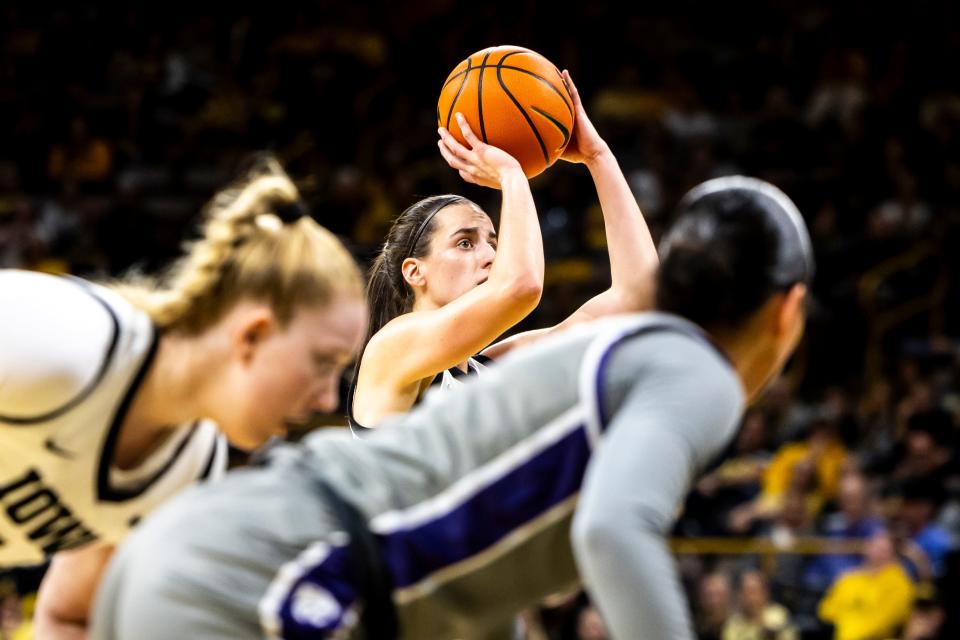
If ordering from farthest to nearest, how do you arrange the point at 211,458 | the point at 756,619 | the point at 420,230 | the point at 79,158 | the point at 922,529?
the point at 79,158, the point at 922,529, the point at 756,619, the point at 420,230, the point at 211,458

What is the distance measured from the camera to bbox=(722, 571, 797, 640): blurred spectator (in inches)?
333

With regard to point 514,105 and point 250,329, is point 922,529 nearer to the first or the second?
point 514,105

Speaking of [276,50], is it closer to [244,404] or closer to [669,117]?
[669,117]

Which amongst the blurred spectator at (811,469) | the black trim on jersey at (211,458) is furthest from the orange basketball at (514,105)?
the blurred spectator at (811,469)

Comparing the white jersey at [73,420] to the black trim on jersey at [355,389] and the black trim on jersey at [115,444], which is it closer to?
the black trim on jersey at [115,444]

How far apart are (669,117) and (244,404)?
11044mm

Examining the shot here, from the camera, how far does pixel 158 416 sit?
2.41 m

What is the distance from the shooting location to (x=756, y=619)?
8.53 metres

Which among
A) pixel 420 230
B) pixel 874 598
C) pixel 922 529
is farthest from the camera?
pixel 922 529

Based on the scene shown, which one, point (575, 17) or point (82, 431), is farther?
point (575, 17)

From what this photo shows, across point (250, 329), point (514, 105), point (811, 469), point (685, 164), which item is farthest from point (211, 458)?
point (685, 164)

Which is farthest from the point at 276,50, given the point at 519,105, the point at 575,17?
the point at 519,105

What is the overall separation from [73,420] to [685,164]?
34.3 feet

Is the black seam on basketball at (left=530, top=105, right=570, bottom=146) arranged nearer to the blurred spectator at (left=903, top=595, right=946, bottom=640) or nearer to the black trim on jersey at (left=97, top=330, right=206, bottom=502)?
the black trim on jersey at (left=97, top=330, right=206, bottom=502)
